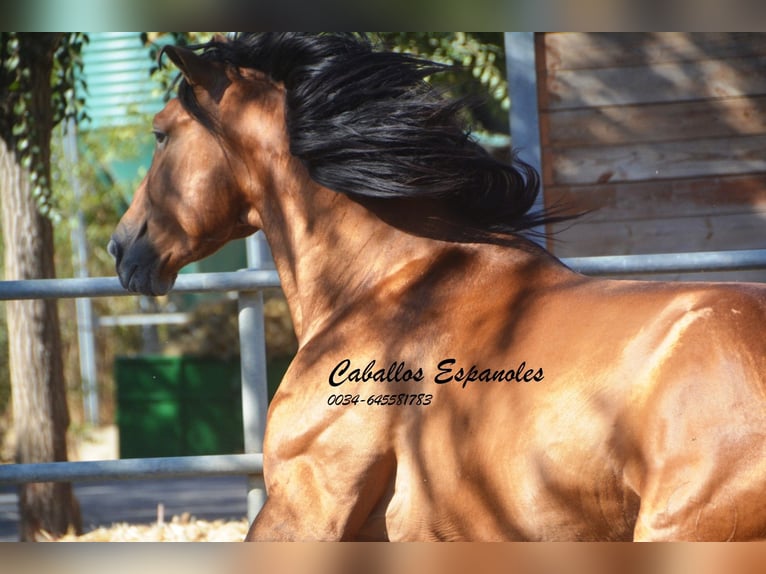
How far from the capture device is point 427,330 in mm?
2660

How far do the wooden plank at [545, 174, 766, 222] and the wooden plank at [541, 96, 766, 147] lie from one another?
0.22 m

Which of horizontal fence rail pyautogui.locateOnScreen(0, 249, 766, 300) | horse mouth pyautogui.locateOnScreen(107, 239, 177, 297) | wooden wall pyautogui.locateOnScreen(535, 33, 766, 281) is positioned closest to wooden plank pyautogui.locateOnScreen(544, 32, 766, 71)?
wooden wall pyautogui.locateOnScreen(535, 33, 766, 281)

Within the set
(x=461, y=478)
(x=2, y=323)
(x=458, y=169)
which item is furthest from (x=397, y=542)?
(x=2, y=323)

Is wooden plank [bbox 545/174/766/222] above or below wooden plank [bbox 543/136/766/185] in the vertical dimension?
below

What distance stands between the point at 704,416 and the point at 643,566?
0.41m

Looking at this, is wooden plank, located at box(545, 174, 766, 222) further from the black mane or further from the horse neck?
the horse neck

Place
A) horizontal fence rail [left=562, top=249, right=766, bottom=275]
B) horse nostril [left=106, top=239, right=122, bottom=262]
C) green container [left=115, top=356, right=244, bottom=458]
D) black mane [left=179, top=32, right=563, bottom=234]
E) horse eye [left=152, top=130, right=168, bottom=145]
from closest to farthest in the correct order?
black mane [left=179, top=32, right=563, bottom=234] < horse eye [left=152, top=130, right=168, bottom=145] < horse nostril [left=106, top=239, right=122, bottom=262] < horizontal fence rail [left=562, top=249, right=766, bottom=275] < green container [left=115, top=356, right=244, bottom=458]

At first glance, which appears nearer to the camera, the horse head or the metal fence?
the horse head

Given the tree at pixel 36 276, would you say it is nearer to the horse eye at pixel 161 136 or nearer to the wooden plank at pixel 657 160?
the horse eye at pixel 161 136

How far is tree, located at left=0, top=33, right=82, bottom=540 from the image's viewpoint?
600cm

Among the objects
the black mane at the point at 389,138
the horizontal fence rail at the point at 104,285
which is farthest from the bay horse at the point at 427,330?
the horizontal fence rail at the point at 104,285

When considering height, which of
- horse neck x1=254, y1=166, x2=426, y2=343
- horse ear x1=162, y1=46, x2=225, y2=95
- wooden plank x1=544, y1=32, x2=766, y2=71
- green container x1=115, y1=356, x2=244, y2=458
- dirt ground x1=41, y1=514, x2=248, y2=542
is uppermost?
horse ear x1=162, y1=46, x2=225, y2=95

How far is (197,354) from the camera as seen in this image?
913cm

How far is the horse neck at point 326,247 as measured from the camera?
291cm
